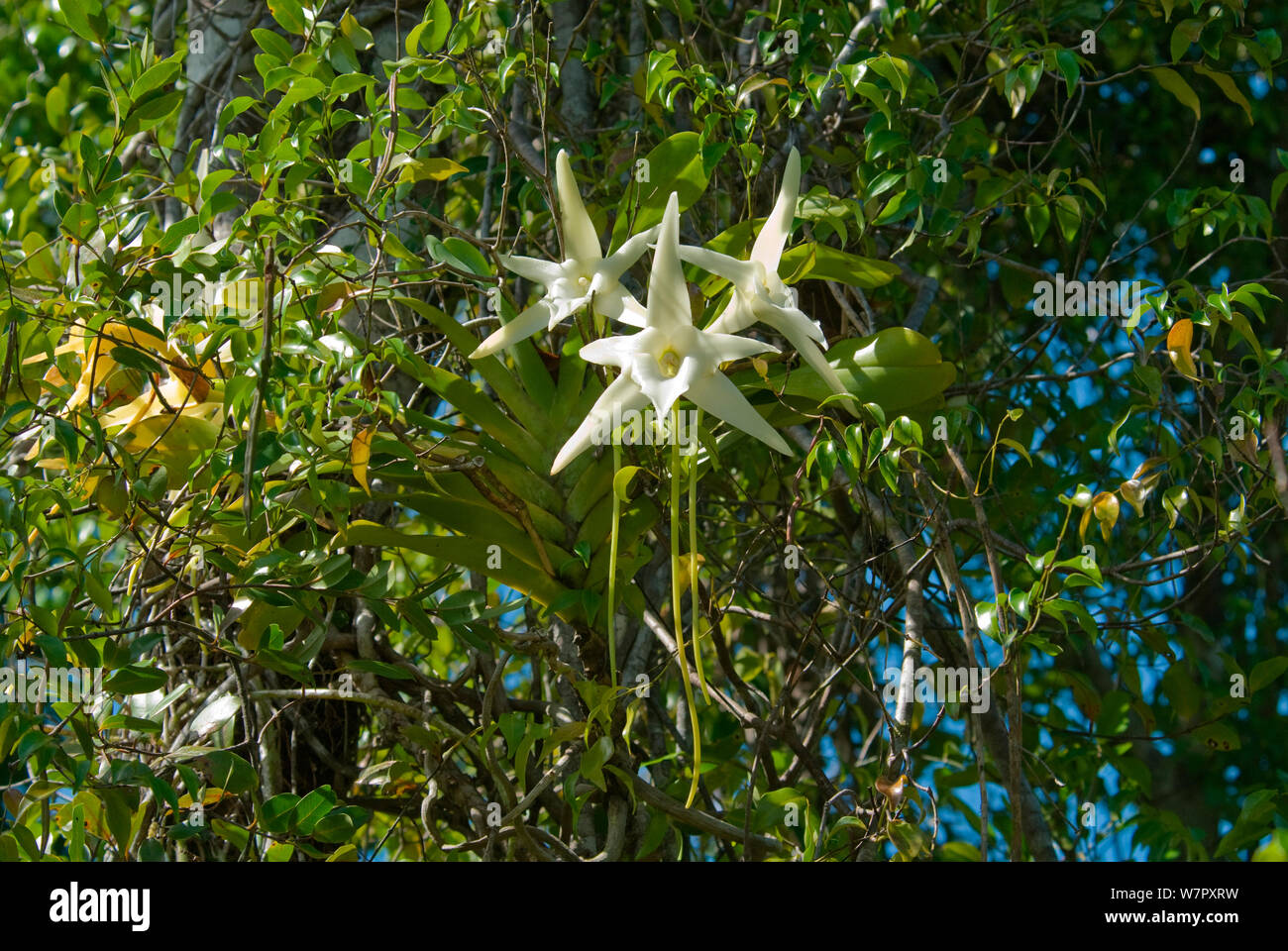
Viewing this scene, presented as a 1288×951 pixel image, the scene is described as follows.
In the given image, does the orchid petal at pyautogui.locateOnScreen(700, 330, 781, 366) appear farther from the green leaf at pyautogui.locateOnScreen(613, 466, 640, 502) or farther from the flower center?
the green leaf at pyautogui.locateOnScreen(613, 466, 640, 502)

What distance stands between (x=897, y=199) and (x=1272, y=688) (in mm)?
1473

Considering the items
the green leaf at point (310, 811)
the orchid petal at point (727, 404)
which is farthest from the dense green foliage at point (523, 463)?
the orchid petal at point (727, 404)

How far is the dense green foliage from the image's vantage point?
110cm

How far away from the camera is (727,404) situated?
93cm

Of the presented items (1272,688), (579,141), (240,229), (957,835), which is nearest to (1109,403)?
(1272,688)

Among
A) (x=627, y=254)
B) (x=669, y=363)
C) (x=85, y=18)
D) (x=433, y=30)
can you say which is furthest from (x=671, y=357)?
(x=85, y=18)

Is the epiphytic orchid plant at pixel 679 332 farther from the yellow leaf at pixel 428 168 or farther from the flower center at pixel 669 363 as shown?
the yellow leaf at pixel 428 168

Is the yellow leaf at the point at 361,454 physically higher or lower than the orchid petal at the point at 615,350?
lower

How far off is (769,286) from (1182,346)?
22.0 inches

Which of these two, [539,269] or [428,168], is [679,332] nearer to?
[539,269]

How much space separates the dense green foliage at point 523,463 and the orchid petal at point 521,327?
0.06 m

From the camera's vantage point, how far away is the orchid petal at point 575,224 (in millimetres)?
1027

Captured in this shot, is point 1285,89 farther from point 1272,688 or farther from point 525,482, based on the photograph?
point 525,482

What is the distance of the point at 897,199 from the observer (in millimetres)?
1225
